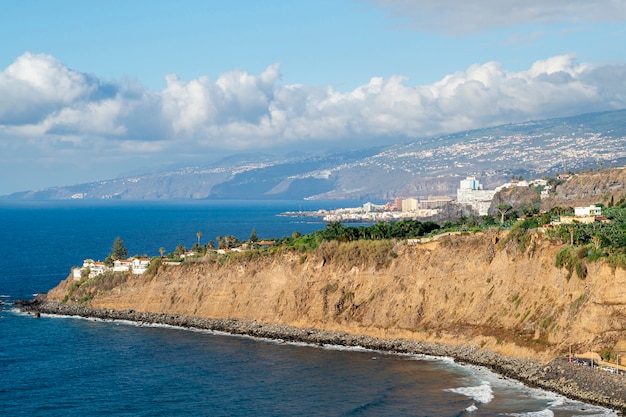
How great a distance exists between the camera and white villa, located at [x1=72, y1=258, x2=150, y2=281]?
3968 inches

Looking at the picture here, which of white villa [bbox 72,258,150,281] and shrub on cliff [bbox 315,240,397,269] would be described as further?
white villa [bbox 72,258,150,281]

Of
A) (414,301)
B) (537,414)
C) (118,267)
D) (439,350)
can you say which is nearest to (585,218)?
(414,301)

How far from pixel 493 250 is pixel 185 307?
34.1 meters

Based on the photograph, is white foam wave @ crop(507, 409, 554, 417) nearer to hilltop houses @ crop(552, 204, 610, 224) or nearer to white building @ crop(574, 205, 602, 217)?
hilltop houses @ crop(552, 204, 610, 224)

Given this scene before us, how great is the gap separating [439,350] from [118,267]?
45975mm

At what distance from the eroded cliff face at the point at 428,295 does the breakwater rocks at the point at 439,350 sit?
134 centimetres

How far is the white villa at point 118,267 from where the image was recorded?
100794 mm

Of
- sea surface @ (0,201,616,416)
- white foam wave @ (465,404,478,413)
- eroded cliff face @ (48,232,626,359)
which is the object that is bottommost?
white foam wave @ (465,404,478,413)

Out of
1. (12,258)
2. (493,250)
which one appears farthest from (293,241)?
(12,258)

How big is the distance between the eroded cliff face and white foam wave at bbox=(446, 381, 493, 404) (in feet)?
27.2

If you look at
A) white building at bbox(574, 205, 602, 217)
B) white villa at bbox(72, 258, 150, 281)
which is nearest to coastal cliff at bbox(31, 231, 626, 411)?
white villa at bbox(72, 258, 150, 281)

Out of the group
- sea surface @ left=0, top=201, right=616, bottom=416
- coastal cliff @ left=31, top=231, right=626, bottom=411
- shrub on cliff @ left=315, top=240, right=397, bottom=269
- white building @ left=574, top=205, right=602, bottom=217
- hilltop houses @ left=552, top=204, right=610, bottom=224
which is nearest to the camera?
sea surface @ left=0, top=201, right=616, bottom=416

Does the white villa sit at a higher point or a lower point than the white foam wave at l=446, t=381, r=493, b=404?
higher

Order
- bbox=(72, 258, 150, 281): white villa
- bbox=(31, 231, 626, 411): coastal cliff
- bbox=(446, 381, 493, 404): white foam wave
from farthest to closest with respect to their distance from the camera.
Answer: bbox=(72, 258, 150, 281): white villa → bbox=(31, 231, 626, 411): coastal cliff → bbox=(446, 381, 493, 404): white foam wave
